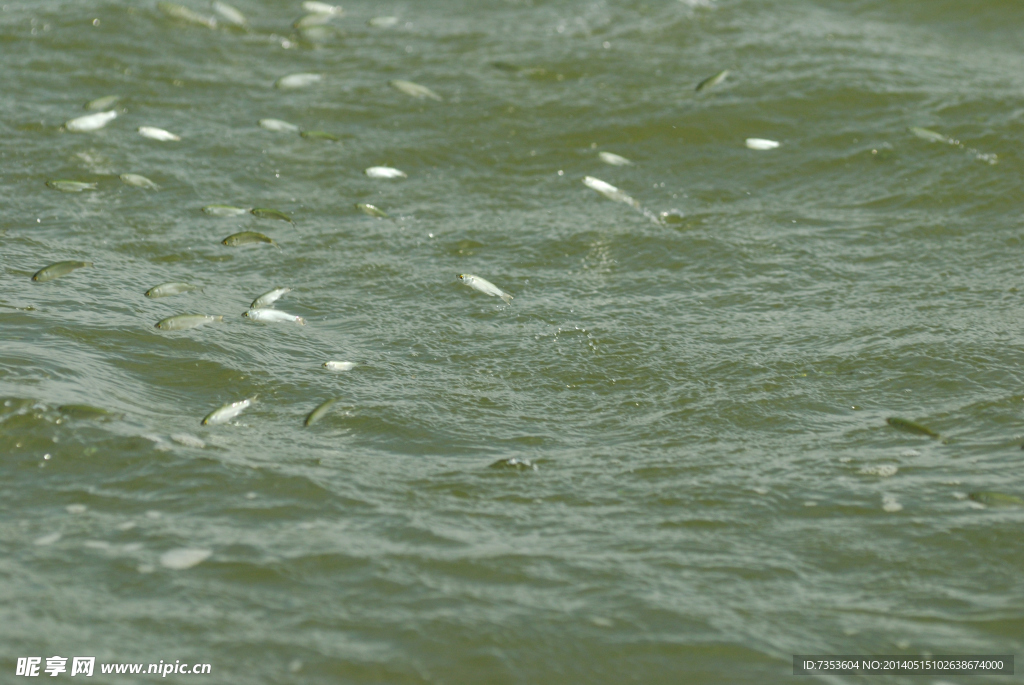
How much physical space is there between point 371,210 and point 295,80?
1.59 meters

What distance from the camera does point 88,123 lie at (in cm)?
552

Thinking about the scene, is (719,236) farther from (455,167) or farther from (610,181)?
(455,167)

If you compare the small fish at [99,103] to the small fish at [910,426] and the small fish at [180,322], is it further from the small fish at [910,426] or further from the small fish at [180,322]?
the small fish at [910,426]

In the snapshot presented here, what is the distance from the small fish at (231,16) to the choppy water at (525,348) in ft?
0.43

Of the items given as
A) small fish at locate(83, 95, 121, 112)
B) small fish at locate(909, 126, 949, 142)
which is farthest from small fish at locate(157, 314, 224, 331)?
small fish at locate(909, 126, 949, 142)

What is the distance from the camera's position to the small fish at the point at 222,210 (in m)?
4.81

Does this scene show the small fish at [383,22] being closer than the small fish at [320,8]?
Yes

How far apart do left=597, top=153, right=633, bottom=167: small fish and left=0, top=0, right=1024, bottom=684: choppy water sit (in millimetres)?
67

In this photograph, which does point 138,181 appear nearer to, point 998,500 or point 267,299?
point 267,299

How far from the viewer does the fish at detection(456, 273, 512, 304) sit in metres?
4.27

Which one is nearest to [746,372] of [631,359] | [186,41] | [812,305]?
[631,359]

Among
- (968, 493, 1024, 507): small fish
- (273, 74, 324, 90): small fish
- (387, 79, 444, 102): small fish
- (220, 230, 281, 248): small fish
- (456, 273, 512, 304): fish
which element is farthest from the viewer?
(273, 74, 324, 90): small fish

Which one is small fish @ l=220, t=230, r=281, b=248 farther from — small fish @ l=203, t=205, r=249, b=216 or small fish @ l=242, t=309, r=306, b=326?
small fish @ l=242, t=309, r=306, b=326

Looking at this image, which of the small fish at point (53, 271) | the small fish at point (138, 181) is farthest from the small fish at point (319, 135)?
the small fish at point (53, 271)
